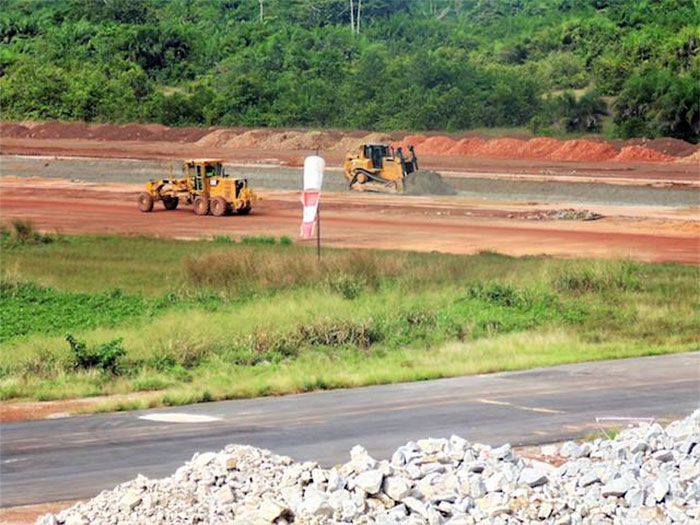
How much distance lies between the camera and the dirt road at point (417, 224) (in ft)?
147

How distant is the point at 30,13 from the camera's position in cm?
12325

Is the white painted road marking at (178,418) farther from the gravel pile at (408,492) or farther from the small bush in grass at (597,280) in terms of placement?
the small bush in grass at (597,280)

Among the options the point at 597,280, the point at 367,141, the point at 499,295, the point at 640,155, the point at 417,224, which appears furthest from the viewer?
the point at 367,141

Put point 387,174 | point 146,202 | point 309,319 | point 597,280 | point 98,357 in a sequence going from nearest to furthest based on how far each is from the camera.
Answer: point 98,357 < point 309,319 < point 597,280 < point 146,202 < point 387,174

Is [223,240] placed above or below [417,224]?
above

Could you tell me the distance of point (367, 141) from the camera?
85375mm

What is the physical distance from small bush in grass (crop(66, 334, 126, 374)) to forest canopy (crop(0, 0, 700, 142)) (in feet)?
199

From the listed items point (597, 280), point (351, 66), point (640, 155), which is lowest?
point (597, 280)

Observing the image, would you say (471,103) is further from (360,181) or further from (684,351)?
(684,351)

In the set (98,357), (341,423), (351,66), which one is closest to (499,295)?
(98,357)

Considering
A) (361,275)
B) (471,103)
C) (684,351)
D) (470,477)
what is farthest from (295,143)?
(470,477)

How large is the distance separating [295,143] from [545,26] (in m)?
35.0

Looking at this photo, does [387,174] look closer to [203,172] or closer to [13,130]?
[203,172]

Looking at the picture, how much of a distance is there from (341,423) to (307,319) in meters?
8.38
